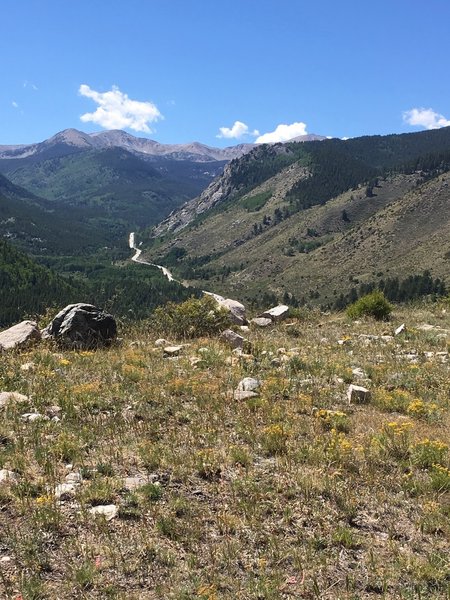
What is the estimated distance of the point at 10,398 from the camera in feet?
31.5

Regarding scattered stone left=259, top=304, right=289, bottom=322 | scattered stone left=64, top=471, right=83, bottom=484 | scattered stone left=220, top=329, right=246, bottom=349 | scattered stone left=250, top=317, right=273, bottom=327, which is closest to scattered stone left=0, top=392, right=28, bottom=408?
scattered stone left=64, top=471, right=83, bottom=484

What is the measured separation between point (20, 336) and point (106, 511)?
33.4ft

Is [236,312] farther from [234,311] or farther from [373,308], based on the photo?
[373,308]

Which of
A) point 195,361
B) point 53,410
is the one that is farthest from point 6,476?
point 195,361

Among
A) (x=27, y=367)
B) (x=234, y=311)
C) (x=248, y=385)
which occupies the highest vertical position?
(x=234, y=311)

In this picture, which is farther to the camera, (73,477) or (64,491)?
(73,477)

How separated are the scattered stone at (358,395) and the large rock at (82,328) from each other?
8369 mm

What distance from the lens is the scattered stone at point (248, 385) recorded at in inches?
421

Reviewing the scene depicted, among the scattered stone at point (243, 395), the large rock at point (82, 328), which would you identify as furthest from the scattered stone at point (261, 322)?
the scattered stone at point (243, 395)

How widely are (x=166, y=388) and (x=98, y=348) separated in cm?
502

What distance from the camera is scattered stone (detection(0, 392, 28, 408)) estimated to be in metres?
9.49

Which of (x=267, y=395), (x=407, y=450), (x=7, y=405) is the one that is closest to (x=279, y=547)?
(x=407, y=450)

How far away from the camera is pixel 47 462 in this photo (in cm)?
711

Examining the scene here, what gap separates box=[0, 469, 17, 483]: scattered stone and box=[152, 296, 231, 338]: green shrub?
33.8ft
